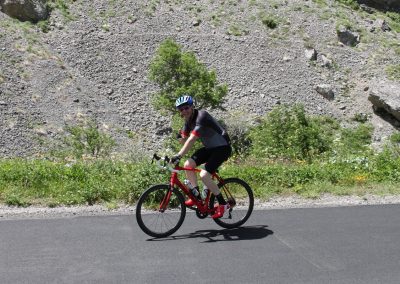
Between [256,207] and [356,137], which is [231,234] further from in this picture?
[356,137]

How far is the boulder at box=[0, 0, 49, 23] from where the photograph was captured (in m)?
39.5

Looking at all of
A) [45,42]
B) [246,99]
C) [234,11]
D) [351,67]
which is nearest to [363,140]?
[246,99]

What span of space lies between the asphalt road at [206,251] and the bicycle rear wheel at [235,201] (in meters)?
0.16

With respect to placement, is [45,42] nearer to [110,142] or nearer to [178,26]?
[178,26]

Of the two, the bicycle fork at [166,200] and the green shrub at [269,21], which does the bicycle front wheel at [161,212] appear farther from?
the green shrub at [269,21]

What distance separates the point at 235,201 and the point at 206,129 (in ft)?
4.52

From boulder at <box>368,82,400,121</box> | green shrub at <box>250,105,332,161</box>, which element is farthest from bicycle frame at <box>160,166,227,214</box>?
boulder at <box>368,82,400,121</box>

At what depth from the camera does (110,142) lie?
1053 inches

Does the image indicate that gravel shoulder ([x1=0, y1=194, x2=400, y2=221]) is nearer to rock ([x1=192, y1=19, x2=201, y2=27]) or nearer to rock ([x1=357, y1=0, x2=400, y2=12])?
rock ([x1=192, y1=19, x2=201, y2=27])

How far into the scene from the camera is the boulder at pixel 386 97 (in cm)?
3678

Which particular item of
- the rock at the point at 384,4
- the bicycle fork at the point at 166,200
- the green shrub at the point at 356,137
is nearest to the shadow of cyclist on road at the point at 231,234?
the bicycle fork at the point at 166,200

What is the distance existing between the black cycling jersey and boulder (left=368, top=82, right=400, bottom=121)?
31.1 meters

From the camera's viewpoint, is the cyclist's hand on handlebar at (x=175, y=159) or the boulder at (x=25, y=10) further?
the boulder at (x=25, y=10)

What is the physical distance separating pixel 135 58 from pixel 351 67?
16.6m
